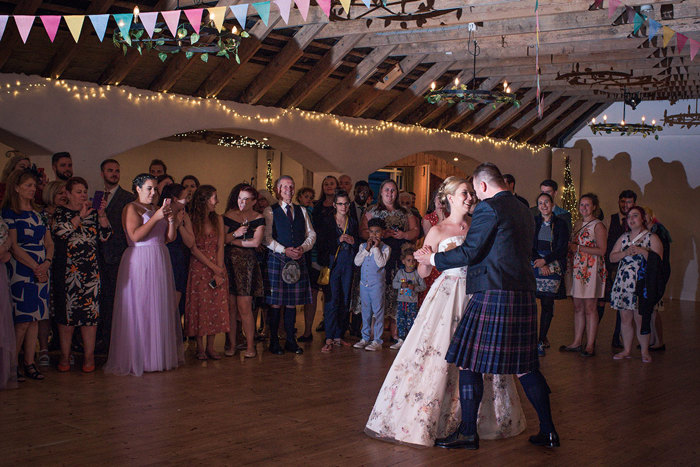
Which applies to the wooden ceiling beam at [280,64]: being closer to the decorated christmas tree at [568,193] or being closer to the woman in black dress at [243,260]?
the woman in black dress at [243,260]

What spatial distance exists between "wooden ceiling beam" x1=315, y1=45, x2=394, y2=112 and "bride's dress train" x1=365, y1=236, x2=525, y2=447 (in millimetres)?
6110

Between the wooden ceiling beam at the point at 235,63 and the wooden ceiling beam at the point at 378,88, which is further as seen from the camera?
the wooden ceiling beam at the point at 378,88

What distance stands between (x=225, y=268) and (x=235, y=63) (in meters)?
3.54

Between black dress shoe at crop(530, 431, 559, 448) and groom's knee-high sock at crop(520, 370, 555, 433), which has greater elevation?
groom's knee-high sock at crop(520, 370, 555, 433)

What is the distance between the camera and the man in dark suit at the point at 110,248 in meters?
6.11

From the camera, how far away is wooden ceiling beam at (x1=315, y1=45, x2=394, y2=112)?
9.91 metres

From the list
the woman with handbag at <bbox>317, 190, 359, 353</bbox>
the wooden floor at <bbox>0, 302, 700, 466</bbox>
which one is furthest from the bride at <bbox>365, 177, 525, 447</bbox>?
the woman with handbag at <bbox>317, 190, 359, 353</bbox>

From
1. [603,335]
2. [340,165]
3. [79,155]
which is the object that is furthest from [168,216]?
[340,165]

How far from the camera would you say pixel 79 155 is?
8359 mm

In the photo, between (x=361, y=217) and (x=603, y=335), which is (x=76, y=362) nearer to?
(x=361, y=217)

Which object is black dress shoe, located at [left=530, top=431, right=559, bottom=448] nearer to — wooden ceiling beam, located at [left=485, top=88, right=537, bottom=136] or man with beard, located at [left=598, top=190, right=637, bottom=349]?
man with beard, located at [left=598, top=190, right=637, bottom=349]

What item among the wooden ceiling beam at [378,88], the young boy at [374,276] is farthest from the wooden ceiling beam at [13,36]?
the wooden ceiling beam at [378,88]

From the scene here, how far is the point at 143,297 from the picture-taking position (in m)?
5.62

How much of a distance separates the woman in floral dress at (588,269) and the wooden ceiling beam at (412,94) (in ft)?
14.9
